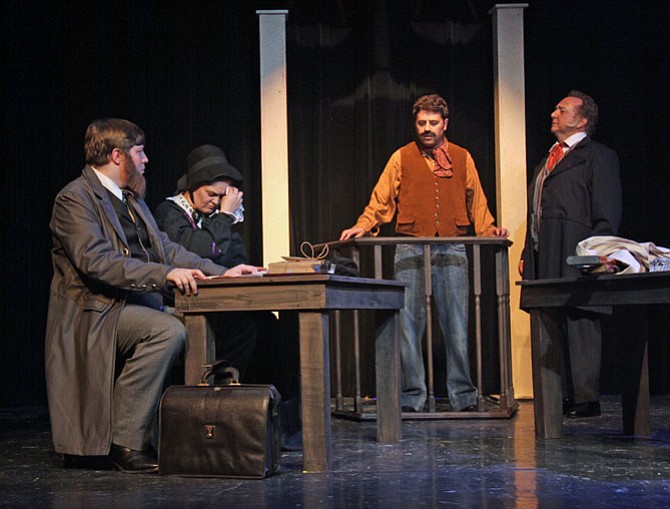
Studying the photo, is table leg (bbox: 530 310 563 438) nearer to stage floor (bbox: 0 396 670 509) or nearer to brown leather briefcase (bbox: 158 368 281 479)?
stage floor (bbox: 0 396 670 509)

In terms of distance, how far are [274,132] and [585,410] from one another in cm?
245

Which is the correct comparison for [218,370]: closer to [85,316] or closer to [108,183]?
[85,316]

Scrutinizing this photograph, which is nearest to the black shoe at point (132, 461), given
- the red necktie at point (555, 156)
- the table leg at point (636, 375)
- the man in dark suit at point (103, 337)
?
the man in dark suit at point (103, 337)

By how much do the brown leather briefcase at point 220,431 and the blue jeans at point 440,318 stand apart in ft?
6.66

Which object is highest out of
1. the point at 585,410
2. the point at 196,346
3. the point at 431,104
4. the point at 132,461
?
the point at 431,104

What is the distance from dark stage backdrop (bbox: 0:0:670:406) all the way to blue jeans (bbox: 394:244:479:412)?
0.77 m

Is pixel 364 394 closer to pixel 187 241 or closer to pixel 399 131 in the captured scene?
pixel 399 131

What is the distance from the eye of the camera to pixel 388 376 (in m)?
4.03

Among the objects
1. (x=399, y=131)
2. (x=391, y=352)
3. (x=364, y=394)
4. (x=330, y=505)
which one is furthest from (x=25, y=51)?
(x=330, y=505)

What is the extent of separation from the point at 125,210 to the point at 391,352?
122cm

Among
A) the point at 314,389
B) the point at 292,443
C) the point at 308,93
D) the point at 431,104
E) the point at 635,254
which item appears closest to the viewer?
the point at 314,389

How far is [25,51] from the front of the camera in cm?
600

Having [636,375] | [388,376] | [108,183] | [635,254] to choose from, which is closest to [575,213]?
[636,375]

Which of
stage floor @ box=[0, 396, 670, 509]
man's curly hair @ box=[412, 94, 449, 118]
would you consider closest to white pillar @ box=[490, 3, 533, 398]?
man's curly hair @ box=[412, 94, 449, 118]
